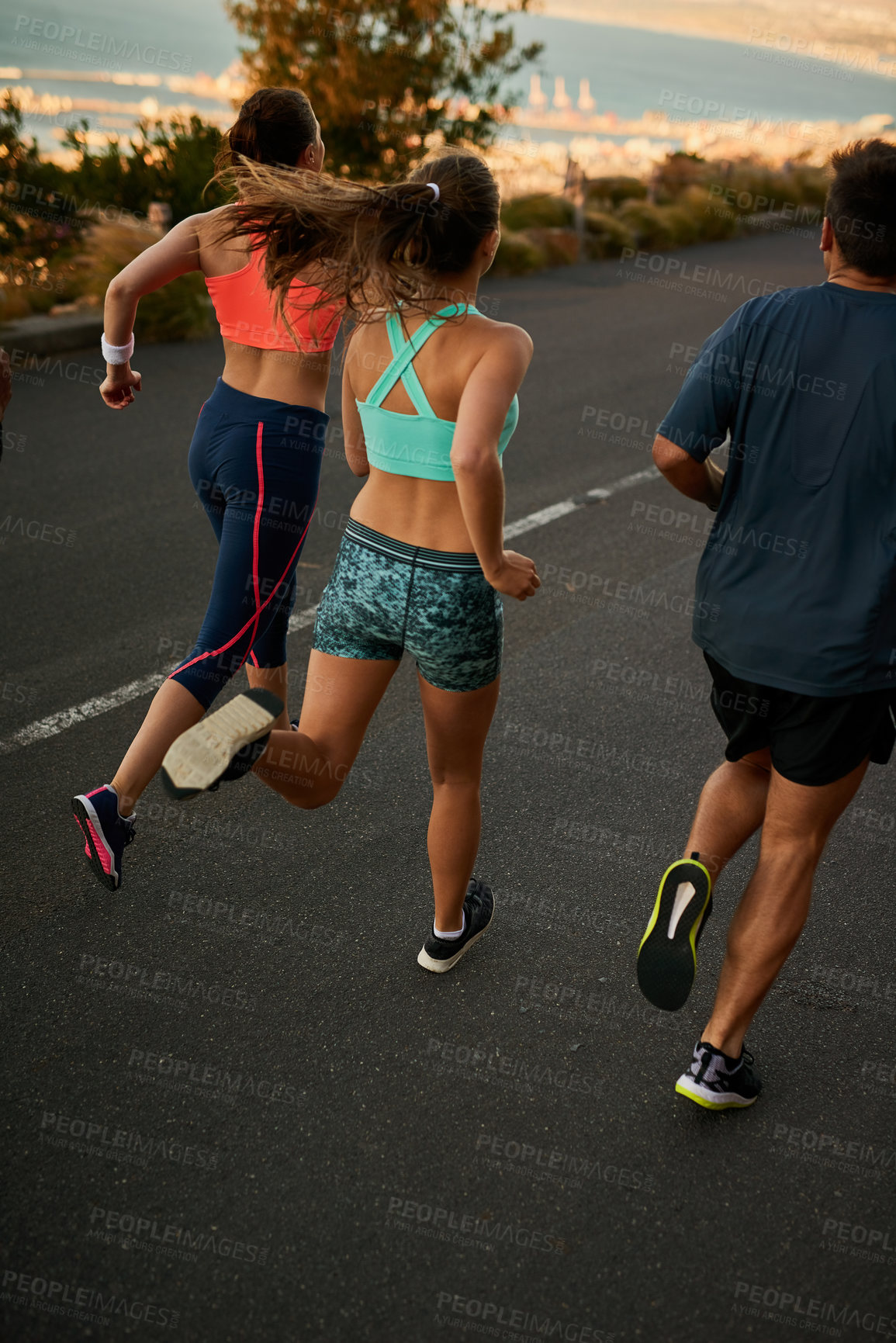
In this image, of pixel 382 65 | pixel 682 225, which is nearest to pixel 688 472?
pixel 382 65

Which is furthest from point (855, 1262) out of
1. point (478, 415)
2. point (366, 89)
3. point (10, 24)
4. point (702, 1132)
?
point (366, 89)

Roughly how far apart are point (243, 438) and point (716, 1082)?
223 cm

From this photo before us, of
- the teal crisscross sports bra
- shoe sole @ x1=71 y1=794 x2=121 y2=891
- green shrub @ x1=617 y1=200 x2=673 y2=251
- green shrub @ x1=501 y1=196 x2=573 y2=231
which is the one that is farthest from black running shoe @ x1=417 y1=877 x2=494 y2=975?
green shrub @ x1=617 y1=200 x2=673 y2=251

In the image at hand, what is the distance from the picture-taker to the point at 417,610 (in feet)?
7.97

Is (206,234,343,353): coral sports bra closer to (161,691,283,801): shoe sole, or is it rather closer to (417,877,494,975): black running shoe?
(161,691,283,801): shoe sole

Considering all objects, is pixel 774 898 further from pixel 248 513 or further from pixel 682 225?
pixel 682 225

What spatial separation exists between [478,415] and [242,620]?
1.19 metres

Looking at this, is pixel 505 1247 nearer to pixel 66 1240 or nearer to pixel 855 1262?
pixel 855 1262

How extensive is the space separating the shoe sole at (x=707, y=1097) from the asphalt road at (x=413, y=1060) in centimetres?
5

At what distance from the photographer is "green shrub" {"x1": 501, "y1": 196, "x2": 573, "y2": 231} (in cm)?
1510

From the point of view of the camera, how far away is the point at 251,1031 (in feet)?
8.70

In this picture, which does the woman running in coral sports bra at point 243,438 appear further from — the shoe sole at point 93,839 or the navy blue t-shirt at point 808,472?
the navy blue t-shirt at point 808,472

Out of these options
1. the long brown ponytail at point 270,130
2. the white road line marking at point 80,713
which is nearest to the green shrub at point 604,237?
the white road line marking at point 80,713

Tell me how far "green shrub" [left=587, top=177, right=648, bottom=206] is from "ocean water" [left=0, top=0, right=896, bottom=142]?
178 centimetres
